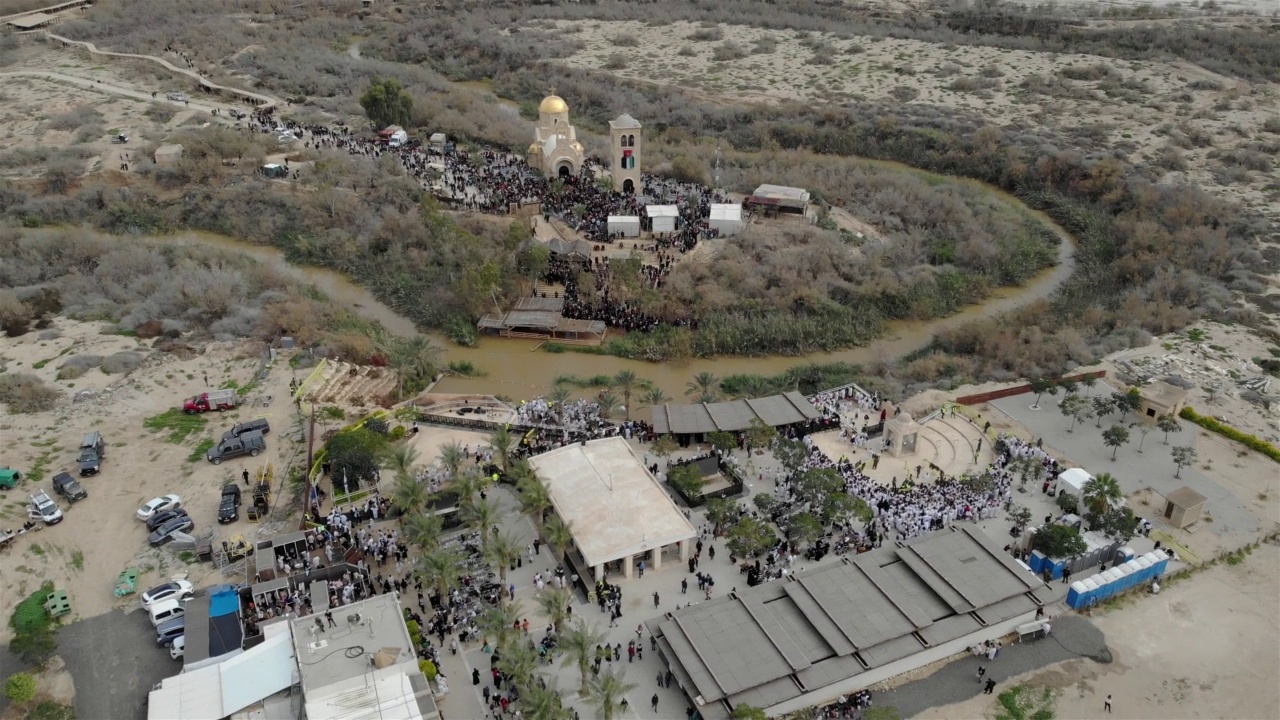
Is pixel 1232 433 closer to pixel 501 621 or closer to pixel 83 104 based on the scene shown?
pixel 501 621

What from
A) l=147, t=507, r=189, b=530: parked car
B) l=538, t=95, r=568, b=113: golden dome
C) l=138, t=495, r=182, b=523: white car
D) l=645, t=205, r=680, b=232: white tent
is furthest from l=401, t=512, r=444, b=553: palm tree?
l=538, t=95, r=568, b=113: golden dome

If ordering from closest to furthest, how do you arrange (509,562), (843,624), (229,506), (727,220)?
1. (843,624)
2. (509,562)
3. (229,506)
4. (727,220)

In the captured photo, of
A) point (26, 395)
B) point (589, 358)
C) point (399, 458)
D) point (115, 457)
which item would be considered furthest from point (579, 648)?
point (26, 395)

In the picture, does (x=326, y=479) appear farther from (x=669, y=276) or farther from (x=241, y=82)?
(x=241, y=82)

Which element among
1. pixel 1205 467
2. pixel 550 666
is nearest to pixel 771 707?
pixel 550 666

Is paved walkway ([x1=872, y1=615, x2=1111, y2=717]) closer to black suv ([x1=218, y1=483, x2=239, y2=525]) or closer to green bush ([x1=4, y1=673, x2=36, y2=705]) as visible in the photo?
black suv ([x1=218, y1=483, x2=239, y2=525])

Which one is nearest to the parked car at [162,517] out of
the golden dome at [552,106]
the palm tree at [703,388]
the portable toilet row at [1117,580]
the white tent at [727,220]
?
the palm tree at [703,388]
